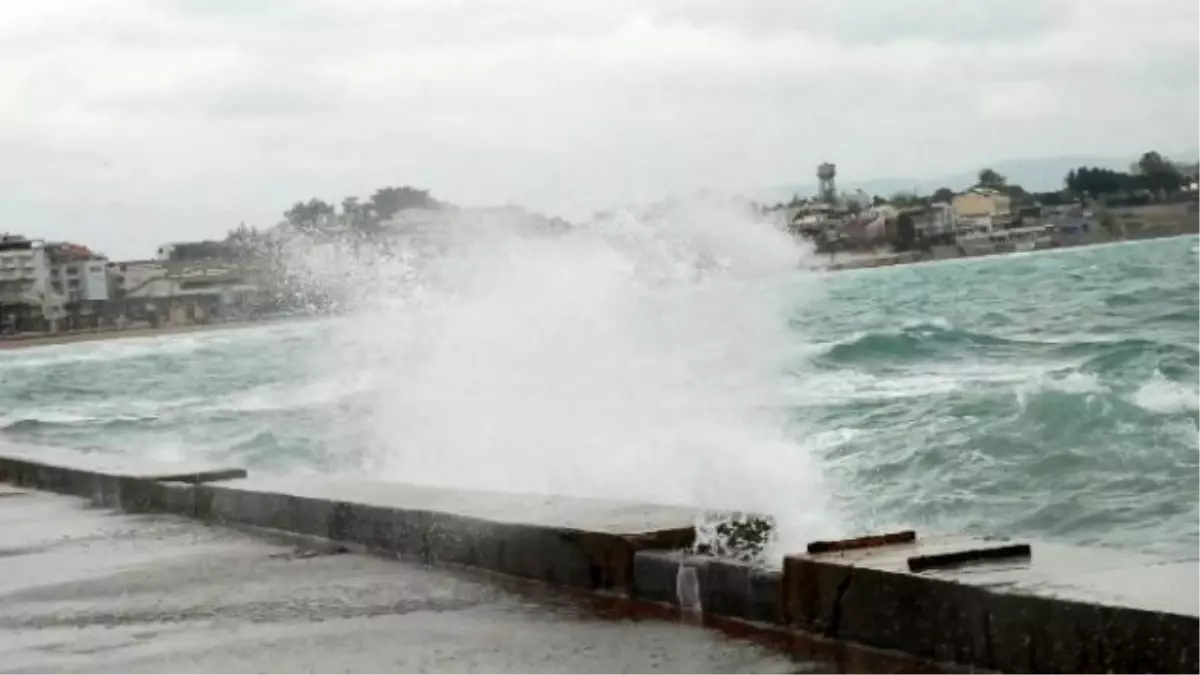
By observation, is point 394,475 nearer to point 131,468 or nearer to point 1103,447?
point 131,468

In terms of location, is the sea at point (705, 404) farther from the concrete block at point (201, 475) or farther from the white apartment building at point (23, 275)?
the white apartment building at point (23, 275)

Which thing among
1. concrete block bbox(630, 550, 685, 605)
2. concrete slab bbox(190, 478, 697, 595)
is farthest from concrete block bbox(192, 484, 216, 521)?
concrete block bbox(630, 550, 685, 605)

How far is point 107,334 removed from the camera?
12281 cm

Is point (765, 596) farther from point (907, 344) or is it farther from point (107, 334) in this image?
point (107, 334)

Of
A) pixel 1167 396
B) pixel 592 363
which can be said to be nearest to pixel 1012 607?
pixel 592 363

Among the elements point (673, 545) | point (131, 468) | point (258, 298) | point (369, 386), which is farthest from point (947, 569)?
point (258, 298)

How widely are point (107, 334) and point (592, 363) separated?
109665mm

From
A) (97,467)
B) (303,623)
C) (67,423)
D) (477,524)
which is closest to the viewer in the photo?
(303,623)

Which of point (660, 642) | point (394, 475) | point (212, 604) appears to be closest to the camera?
point (660, 642)

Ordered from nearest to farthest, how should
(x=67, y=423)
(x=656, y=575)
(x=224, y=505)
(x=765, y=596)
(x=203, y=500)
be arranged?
(x=765, y=596) → (x=656, y=575) → (x=224, y=505) → (x=203, y=500) → (x=67, y=423)

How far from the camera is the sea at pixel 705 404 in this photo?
43.4 feet

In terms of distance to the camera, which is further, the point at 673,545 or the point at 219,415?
the point at 219,415

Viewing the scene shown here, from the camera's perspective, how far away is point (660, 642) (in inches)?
191

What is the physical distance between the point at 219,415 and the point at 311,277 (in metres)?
5.84
